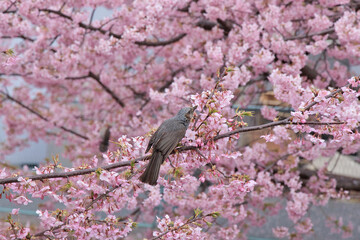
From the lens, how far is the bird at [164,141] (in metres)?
1.82

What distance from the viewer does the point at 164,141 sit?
1844 mm

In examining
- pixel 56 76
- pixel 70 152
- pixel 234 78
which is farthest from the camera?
pixel 70 152

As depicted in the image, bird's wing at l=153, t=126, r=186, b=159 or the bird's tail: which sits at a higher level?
bird's wing at l=153, t=126, r=186, b=159

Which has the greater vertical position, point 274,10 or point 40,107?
point 274,10

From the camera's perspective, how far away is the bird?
182 cm

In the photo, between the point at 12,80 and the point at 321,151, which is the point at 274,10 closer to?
the point at 321,151

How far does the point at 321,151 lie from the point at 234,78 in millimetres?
1718

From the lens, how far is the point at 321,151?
15.1 feet

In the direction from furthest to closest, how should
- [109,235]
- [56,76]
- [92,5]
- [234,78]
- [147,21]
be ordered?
[56,76] < [92,5] < [147,21] < [234,78] < [109,235]

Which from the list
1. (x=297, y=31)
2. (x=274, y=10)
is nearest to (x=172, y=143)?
(x=274, y=10)

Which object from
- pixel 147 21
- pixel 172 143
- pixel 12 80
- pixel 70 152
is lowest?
pixel 70 152

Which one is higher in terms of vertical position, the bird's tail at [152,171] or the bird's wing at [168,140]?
the bird's wing at [168,140]

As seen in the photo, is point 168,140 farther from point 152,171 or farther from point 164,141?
point 152,171

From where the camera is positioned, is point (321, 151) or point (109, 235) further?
point (321, 151)
